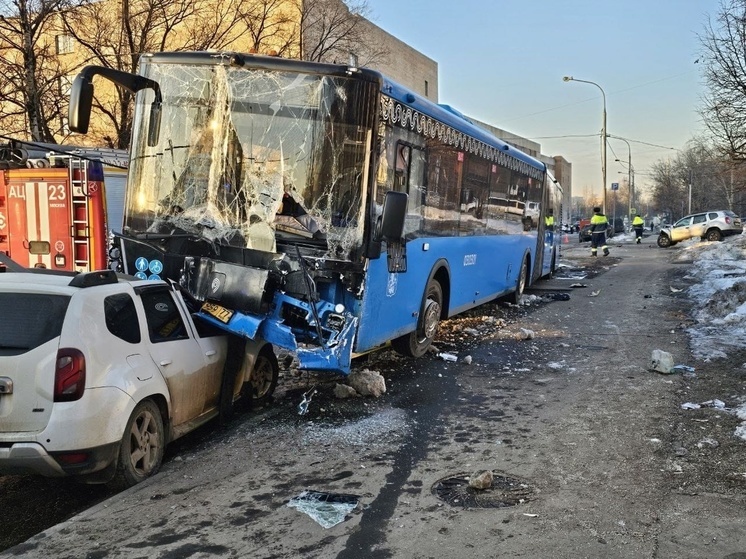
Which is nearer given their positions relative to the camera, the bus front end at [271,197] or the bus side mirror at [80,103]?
the bus side mirror at [80,103]

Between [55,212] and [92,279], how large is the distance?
7.35 m

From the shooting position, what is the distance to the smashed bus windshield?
6.52m

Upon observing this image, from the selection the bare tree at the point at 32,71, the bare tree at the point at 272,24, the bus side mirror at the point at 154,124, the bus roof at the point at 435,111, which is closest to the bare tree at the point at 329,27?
the bare tree at the point at 272,24

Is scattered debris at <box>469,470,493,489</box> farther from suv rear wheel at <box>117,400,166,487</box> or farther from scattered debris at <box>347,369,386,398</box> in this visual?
scattered debris at <box>347,369,386,398</box>

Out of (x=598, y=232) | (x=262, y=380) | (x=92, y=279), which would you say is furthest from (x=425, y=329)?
(x=598, y=232)

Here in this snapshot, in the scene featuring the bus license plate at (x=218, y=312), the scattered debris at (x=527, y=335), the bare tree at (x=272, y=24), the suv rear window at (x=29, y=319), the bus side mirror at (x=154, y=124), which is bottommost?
the scattered debris at (x=527, y=335)

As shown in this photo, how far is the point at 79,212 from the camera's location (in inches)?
444

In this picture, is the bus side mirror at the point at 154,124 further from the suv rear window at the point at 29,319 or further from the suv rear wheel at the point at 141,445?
the suv rear wheel at the point at 141,445

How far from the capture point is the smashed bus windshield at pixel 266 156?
652 centimetres

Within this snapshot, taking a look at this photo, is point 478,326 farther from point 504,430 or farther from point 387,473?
point 387,473

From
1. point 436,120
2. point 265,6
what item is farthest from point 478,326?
point 265,6

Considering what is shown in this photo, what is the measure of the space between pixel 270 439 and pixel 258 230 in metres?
2.04

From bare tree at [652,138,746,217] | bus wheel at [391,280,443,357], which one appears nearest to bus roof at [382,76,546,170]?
bus wheel at [391,280,443,357]

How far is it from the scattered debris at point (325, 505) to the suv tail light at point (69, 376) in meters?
1.64
